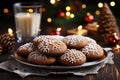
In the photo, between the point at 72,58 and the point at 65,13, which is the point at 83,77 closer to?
the point at 72,58

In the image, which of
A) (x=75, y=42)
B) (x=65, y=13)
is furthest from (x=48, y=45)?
(x=65, y=13)

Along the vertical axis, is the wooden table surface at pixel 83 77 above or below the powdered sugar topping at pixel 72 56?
below

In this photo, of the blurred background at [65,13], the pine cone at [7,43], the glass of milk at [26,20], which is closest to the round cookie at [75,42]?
the pine cone at [7,43]

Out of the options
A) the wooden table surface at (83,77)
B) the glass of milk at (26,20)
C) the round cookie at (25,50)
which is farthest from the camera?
the glass of milk at (26,20)

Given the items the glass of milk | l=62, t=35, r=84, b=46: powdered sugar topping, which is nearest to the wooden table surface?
l=62, t=35, r=84, b=46: powdered sugar topping

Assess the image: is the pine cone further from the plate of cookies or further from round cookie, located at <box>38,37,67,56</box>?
round cookie, located at <box>38,37,67,56</box>

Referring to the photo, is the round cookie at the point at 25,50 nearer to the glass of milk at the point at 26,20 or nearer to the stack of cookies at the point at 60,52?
the stack of cookies at the point at 60,52

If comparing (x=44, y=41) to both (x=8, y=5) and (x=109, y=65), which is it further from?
(x=8, y=5)
